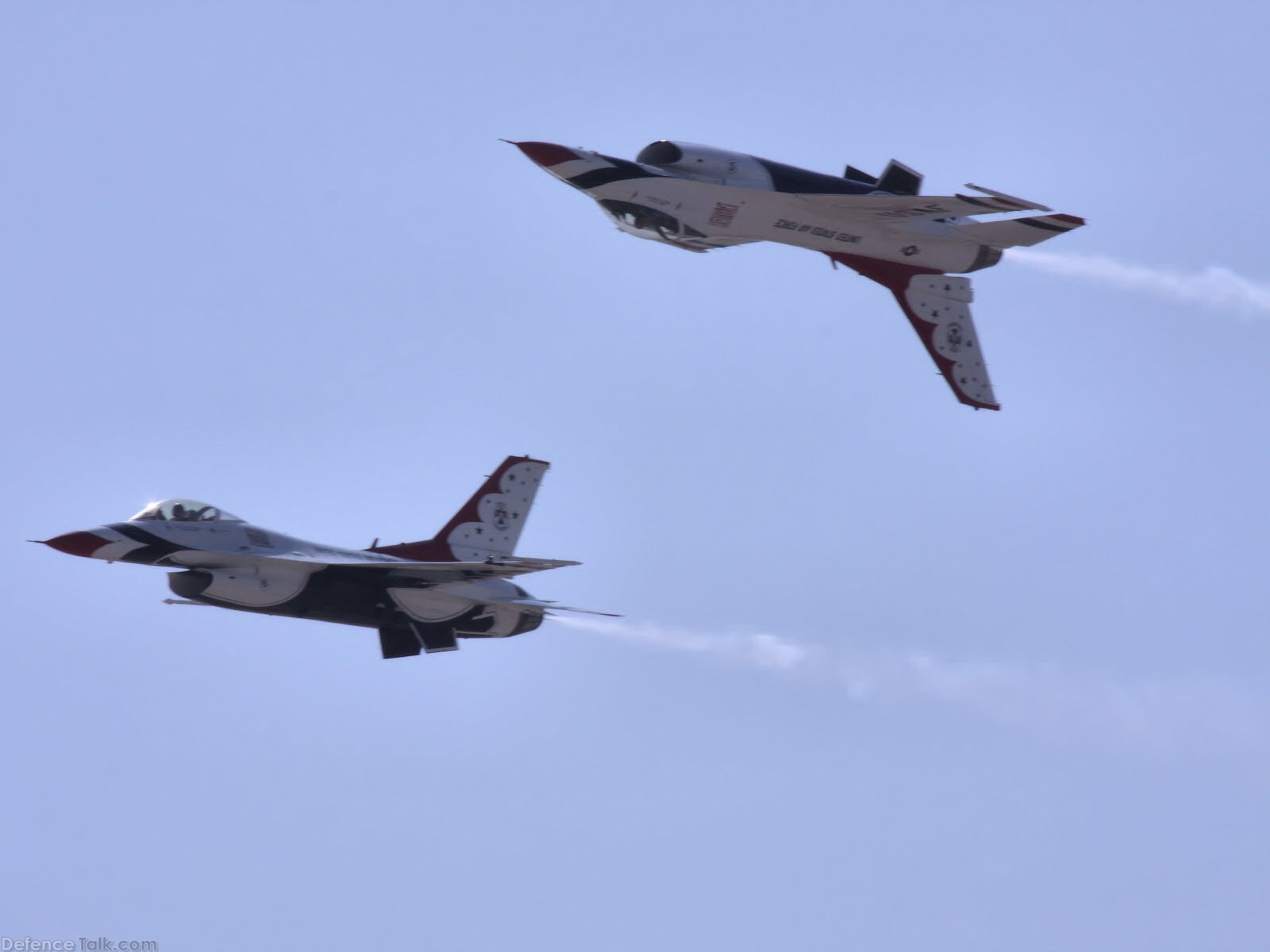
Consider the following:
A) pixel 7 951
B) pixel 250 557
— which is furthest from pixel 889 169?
pixel 7 951

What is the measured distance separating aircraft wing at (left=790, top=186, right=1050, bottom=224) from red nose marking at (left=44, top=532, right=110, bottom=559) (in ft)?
50.0

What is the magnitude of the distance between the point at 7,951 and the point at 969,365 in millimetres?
22959

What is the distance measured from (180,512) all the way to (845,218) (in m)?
14.6

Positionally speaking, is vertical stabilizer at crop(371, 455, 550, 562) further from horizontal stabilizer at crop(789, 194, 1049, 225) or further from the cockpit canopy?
horizontal stabilizer at crop(789, 194, 1049, 225)

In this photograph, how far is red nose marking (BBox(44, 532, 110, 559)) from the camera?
42156mm

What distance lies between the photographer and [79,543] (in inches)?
1666

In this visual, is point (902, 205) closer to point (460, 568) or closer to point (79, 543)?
point (460, 568)

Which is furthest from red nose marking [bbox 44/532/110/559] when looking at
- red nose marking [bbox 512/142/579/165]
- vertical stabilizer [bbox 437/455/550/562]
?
red nose marking [bbox 512/142/579/165]

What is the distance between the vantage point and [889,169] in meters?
45.2

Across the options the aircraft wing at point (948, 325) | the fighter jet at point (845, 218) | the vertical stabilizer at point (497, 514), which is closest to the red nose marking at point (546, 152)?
the fighter jet at point (845, 218)

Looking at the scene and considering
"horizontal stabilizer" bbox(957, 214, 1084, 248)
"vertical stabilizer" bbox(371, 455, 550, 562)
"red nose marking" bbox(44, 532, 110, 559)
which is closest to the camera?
"red nose marking" bbox(44, 532, 110, 559)

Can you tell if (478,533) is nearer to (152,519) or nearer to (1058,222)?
(152,519)

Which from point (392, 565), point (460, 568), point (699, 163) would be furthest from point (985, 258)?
point (392, 565)

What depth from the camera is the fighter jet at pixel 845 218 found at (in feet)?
140
